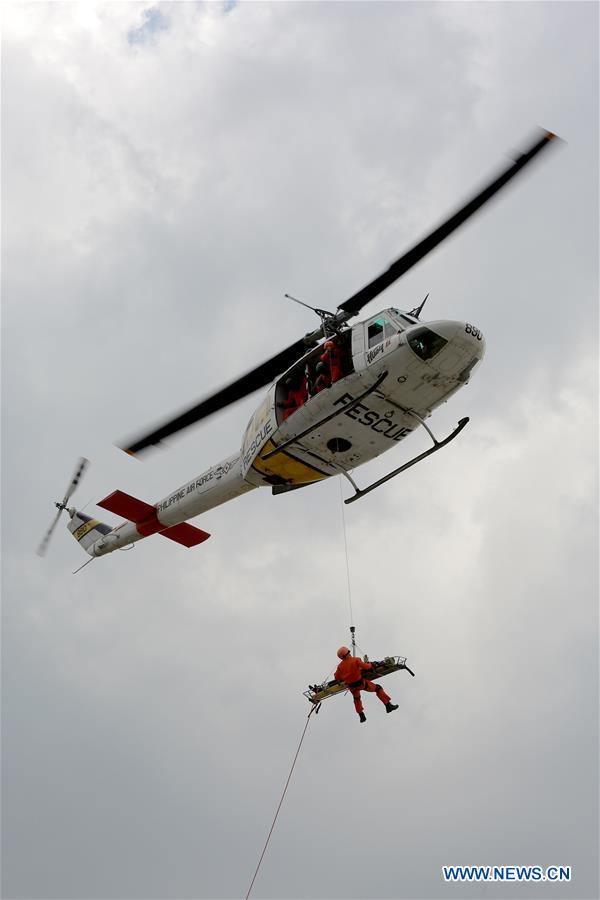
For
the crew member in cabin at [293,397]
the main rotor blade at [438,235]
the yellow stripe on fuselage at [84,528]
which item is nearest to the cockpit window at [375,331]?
the main rotor blade at [438,235]

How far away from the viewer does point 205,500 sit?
785 inches

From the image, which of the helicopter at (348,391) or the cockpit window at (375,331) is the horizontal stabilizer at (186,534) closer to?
the helicopter at (348,391)

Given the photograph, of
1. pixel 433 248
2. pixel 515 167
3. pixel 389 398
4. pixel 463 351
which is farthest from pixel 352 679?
pixel 515 167

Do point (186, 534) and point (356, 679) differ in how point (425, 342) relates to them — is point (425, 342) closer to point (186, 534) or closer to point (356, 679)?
point (356, 679)

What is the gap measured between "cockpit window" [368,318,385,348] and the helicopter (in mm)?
20

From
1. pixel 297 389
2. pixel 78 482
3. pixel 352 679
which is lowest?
pixel 352 679

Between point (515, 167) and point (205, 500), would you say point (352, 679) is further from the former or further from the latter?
point (515, 167)

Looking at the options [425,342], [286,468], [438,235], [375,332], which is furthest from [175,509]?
[438,235]

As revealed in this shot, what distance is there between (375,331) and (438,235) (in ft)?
6.65

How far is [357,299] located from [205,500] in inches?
260

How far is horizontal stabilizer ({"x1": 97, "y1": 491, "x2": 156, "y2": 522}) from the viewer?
21109 millimetres

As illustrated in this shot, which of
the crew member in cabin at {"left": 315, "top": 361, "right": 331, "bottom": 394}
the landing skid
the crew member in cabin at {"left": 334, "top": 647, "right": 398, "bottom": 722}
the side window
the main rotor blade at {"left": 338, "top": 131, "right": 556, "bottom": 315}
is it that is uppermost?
the main rotor blade at {"left": 338, "top": 131, "right": 556, "bottom": 315}

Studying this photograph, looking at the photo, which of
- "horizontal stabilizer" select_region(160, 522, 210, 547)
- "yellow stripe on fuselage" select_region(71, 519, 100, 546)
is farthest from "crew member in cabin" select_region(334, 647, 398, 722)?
"yellow stripe on fuselage" select_region(71, 519, 100, 546)

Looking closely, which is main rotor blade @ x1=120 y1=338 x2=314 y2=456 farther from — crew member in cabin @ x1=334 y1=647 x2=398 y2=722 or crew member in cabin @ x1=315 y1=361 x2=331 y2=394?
crew member in cabin @ x1=334 y1=647 x2=398 y2=722
